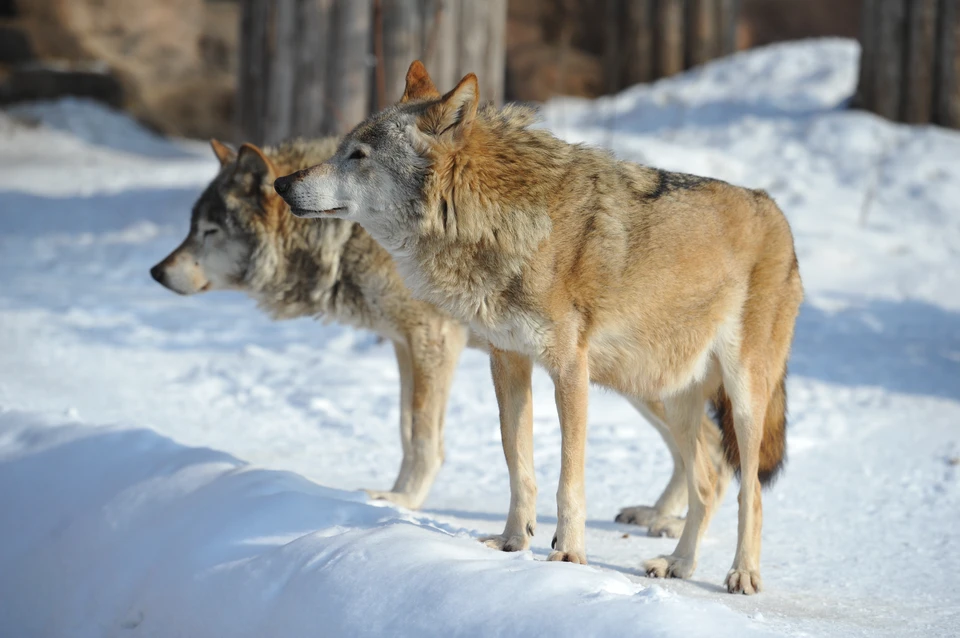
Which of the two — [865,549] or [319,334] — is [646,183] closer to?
[865,549]

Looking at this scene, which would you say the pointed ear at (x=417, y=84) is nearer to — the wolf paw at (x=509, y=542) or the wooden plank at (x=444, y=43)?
the wolf paw at (x=509, y=542)

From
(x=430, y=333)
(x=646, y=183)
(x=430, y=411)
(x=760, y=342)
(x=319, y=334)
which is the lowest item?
(x=319, y=334)

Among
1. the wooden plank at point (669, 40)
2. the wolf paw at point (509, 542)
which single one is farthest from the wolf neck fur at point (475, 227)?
the wooden plank at point (669, 40)

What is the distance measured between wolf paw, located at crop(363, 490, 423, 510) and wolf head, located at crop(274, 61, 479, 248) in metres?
1.60

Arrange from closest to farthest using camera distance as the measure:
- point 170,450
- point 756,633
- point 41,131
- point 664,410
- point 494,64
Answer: point 756,633, point 170,450, point 664,410, point 494,64, point 41,131

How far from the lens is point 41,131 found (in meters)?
16.3

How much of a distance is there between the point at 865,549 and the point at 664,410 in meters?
1.11

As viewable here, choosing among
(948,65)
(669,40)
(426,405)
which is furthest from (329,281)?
(669,40)

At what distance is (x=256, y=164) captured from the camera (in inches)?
225

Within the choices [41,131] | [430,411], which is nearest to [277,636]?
[430,411]

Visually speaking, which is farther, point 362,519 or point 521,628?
point 362,519

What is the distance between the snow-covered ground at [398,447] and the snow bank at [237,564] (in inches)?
0.5

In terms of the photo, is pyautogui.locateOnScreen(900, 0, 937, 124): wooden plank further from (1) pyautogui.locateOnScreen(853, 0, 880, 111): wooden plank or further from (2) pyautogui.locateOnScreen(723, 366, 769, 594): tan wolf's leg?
(2) pyautogui.locateOnScreen(723, 366, 769, 594): tan wolf's leg

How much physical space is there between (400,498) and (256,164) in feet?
6.43
